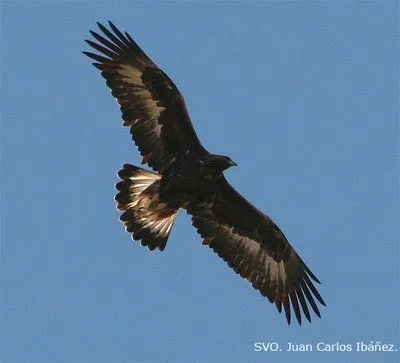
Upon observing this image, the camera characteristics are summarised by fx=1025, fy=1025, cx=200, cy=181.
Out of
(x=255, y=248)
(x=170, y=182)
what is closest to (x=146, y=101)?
(x=170, y=182)

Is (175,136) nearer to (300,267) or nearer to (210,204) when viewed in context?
(210,204)

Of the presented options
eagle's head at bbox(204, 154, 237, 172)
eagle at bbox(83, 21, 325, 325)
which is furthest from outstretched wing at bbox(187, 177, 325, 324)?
eagle's head at bbox(204, 154, 237, 172)

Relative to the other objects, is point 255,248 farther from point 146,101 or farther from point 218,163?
point 146,101

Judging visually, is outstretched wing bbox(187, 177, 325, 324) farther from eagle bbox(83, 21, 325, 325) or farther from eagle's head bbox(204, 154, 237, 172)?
eagle's head bbox(204, 154, 237, 172)

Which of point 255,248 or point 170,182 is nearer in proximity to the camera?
point 170,182

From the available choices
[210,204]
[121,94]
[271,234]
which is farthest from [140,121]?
[271,234]

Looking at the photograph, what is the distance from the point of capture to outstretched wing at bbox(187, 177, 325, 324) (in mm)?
13914

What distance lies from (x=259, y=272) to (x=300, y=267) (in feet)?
1.90

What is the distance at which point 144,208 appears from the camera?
530 inches

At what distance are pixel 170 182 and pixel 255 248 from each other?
1810 millimetres

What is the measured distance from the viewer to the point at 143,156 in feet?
43.4

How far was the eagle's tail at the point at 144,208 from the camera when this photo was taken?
13344 mm

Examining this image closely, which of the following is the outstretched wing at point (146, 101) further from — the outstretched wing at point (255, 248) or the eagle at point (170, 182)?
the outstretched wing at point (255, 248)

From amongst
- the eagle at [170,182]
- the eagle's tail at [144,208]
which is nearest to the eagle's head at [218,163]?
the eagle at [170,182]
